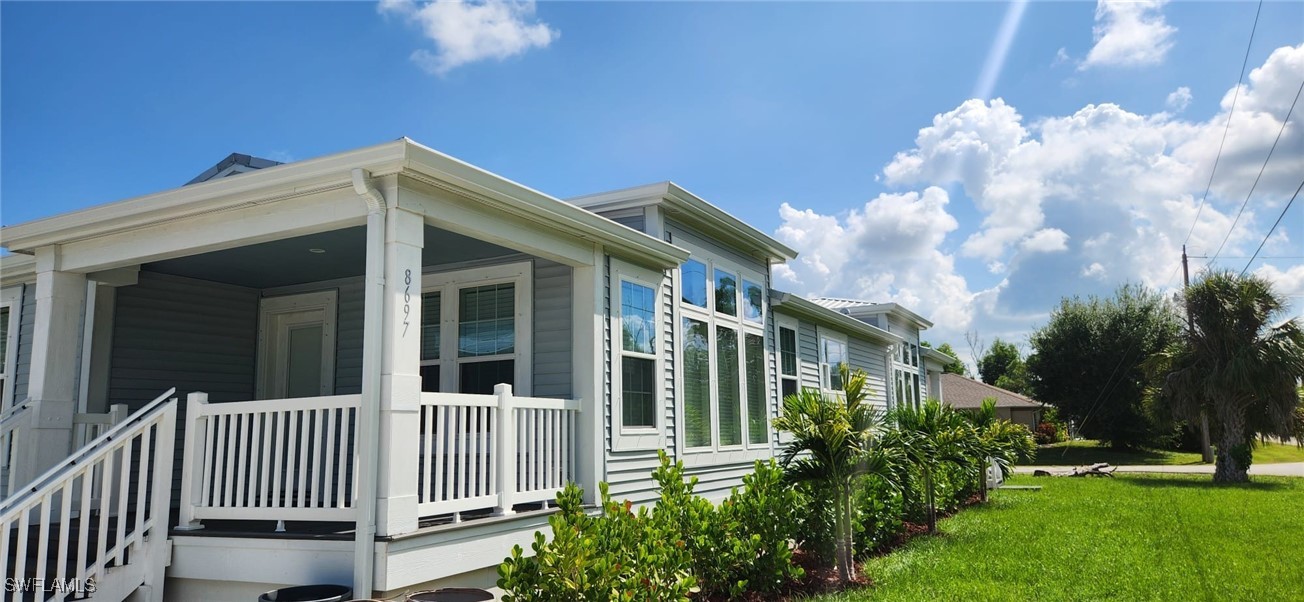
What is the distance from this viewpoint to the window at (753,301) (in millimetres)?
10203

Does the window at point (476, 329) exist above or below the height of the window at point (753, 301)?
below

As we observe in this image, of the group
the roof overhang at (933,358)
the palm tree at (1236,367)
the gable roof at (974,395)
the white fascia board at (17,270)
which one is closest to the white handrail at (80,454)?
the white fascia board at (17,270)

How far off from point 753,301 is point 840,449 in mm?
3898

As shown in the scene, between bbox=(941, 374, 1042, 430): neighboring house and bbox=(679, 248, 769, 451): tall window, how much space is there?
27.9 m

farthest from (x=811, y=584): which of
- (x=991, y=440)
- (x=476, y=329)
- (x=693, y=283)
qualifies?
(x=991, y=440)

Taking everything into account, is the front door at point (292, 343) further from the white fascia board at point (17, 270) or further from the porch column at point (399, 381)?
the porch column at point (399, 381)

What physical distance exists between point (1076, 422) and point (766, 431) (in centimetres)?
2310

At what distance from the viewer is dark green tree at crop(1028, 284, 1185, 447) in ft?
90.0

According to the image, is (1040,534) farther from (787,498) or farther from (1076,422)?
(1076,422)

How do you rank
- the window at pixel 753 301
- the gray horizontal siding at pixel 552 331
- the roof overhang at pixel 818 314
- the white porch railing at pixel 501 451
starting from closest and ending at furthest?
the white porch railing at pixel 501 451, the gray horizontal siding at pixel 552 331, the window at pixel 753 301, the roof overhang at pixel 818 314

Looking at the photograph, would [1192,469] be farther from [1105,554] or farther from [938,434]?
[1105,554]

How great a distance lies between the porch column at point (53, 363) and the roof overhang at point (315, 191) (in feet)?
1.11

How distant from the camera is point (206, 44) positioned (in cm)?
905

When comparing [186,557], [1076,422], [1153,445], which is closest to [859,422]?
[186,557]
